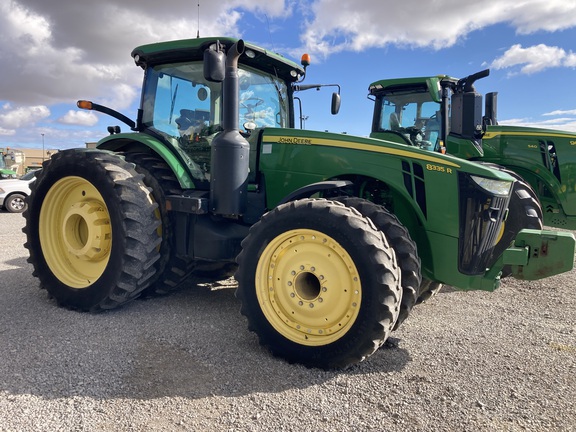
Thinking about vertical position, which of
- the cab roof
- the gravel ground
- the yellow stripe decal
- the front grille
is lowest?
the gravel ground

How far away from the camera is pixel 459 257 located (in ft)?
10.7

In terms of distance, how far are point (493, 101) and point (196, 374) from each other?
257 inches

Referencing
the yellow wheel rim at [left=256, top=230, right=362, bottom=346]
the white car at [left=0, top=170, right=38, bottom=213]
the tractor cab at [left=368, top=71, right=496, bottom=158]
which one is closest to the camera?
the yellow wheel rim at [left=256, top=230, right=362, bottom=346]

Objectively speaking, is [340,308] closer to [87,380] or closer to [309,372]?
[309,372]

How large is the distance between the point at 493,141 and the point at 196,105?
5.05 metres

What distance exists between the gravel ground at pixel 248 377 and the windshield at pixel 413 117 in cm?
370

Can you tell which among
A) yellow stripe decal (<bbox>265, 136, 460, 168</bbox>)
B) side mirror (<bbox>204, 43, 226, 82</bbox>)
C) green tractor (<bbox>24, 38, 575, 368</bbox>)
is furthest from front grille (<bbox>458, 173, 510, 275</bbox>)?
side mirror (<bbox>204, 43, 226, 82</bbox>)

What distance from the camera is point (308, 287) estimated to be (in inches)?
127

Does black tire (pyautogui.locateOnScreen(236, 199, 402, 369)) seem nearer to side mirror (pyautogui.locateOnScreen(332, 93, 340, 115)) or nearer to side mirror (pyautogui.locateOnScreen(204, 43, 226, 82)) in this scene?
side mirror (pyautogui.locateOnScreen(204, 43, 226, 82))

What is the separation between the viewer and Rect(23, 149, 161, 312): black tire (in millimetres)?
3861

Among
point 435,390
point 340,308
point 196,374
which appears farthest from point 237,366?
point 435,390

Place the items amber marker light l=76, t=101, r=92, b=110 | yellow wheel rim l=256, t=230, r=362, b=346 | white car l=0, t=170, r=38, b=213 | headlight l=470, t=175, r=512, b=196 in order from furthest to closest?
white car l=0, t=170, r=38, b=213 < amber marker light l=76, t=101, r=92, b=110 < headlight l=470, t=175, r=512, b=196 < yellow wheel rim l=256, t=230, r=362, b=346

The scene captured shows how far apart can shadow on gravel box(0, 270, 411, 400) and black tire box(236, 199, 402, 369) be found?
0.60 feet

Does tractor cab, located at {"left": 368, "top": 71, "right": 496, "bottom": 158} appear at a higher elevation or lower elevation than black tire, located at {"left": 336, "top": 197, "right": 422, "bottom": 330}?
higher
